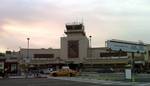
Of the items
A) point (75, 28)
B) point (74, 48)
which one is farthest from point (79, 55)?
point (75, 28)

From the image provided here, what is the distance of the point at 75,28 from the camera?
147750 mm

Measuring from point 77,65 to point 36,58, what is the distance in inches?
655

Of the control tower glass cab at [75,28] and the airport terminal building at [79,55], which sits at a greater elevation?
the control tower glass cab at [75,28]

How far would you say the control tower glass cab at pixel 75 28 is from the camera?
146 m

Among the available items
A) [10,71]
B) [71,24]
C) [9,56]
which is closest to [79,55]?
[71,24]

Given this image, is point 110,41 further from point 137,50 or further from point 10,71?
point 10,71

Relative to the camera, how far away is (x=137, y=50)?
194 ft

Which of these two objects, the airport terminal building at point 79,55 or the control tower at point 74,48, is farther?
the control tower at point 74,48

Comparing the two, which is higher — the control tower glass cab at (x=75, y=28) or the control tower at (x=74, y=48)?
the control tower glass cab at (x=75, y=28)

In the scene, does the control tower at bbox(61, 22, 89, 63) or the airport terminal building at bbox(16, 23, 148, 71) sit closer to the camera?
the airport terminal building at bbox(16, 23, 148, 71)

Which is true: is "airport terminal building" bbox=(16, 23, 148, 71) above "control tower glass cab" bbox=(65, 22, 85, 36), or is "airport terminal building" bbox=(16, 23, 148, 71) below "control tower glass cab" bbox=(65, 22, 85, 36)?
below

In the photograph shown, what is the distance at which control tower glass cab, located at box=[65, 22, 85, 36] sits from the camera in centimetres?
14631

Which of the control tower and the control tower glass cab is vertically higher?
the control tower glass cab

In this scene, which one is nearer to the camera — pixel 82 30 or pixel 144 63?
pixel 144 63
